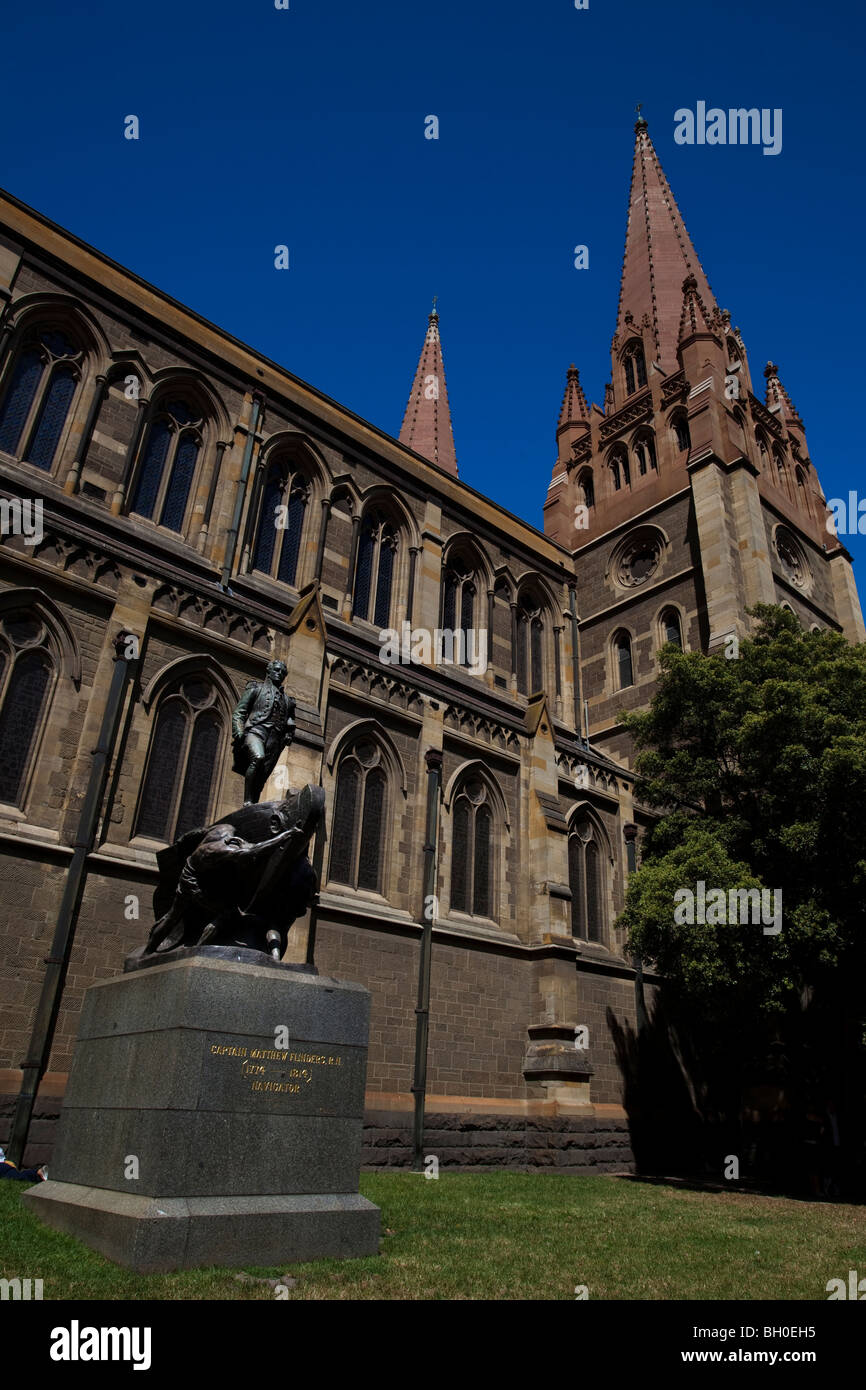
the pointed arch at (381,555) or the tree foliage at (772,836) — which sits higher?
the pointed arch at (381,555)

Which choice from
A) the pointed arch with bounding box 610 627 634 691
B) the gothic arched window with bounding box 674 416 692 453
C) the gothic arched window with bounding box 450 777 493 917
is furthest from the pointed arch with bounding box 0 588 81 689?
the gothic arched window with bounding box 674 416 692 453

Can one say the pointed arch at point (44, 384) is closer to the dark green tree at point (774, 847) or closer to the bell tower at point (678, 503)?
the dark green tree at point (774, 847)

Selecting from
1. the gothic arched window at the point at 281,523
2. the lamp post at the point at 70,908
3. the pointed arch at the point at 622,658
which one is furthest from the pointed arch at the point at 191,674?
the pointed arch at the point at 622,658

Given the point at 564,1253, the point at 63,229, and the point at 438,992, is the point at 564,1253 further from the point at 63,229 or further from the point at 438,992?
the point at 63,229

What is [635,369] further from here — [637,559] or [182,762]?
[182,762]

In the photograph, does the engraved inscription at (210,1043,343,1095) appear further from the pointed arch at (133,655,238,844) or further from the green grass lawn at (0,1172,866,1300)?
the pointed arch at (133,655,238,844)

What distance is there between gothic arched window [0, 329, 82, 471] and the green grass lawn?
1463 cm

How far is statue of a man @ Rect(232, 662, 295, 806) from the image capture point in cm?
805

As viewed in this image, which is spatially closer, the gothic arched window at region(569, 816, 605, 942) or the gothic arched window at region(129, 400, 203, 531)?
the gothic arched window at region(129, 400, 203, 531)

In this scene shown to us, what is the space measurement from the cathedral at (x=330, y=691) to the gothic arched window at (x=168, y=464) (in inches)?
2.9

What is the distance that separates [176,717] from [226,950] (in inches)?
378

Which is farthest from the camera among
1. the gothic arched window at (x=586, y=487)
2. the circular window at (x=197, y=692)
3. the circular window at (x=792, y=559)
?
the gothic arched window at (x=586, y=487)

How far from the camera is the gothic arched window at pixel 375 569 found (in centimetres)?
2303

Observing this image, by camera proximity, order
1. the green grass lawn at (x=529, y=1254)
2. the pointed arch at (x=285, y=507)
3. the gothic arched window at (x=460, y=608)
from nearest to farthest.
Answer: the green grass lawn at (x=529, y=1254)
the pointed arch at (x=285, y=507)
the gothic arched window at (x=460, y=608)
